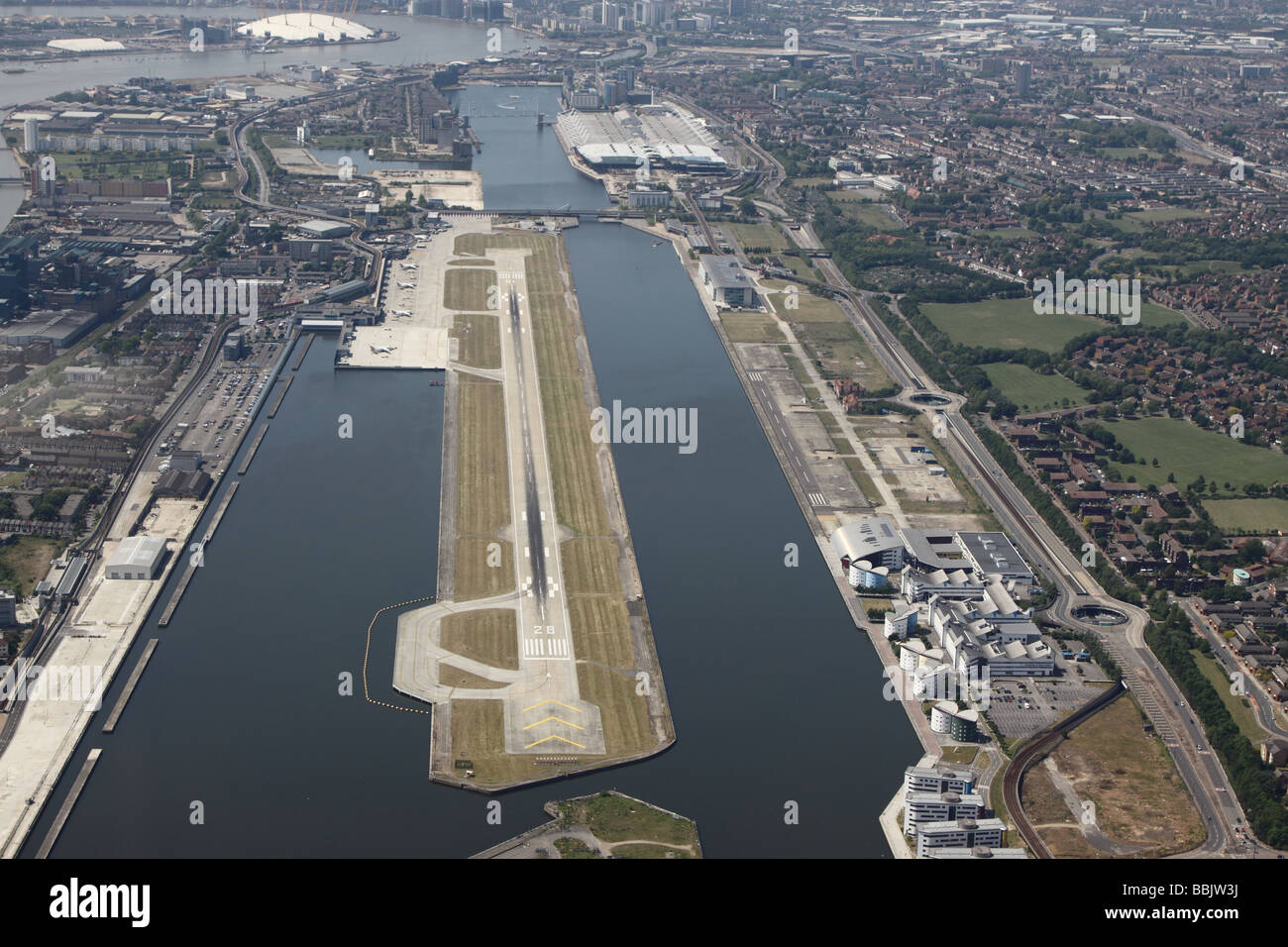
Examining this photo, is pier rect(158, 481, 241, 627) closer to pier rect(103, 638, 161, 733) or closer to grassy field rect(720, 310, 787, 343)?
pier rect(103, 638, 161, 733)

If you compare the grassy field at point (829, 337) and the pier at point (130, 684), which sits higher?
the grassy field at point (829, 337)

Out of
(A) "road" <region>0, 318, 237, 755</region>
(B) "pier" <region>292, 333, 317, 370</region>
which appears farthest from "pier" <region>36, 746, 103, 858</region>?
(B) "pier" <region>292, 333, 317, 370</region>

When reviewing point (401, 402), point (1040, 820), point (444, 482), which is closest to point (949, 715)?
point (1040, 820)

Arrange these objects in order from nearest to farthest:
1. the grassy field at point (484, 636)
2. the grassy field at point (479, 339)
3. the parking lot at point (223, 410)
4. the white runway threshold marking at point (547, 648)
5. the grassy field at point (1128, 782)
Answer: the grassy field at point (1128, 782) < the grassy field at point (484, 636) < the white runway threshold marking at point (547, 648) < the parking lot at point (223, 410) < the grassy field at point (479, 339)

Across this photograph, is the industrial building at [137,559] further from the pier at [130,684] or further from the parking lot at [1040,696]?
the parking lot at [1040,696]

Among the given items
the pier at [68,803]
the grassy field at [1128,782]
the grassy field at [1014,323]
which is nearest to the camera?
the pier at [68,803]

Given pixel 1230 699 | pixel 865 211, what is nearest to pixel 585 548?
pixel 1230 699

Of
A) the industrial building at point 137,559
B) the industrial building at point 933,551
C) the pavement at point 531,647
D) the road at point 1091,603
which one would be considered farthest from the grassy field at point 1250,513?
the industrial building at point 137,559
